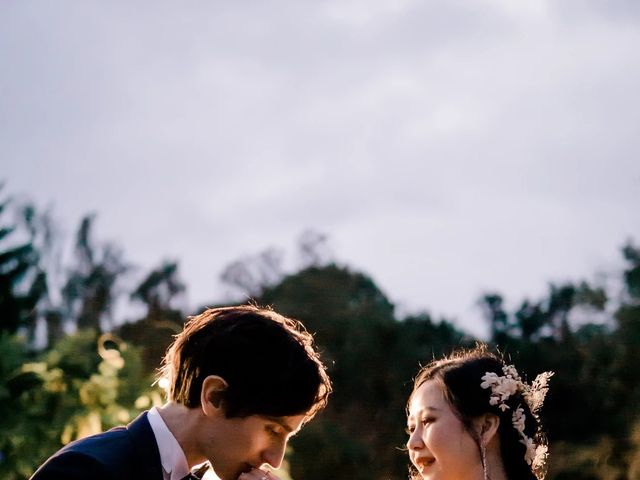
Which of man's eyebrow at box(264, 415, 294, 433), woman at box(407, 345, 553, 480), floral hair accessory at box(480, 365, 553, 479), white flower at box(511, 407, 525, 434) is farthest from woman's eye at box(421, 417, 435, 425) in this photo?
man's eyebrow at box(264, 415, 294, 433)

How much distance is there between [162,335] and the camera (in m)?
14.6

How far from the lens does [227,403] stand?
2904 millimetres

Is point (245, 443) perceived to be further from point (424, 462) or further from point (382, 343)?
point (382, 343)

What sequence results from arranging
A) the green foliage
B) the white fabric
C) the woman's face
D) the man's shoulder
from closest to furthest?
the man's shoulder → the white fabric → the woman's face → the green foliage

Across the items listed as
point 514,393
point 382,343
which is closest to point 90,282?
point 382,343

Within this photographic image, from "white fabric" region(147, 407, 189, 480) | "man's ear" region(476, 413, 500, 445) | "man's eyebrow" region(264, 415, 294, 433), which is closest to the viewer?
"white fabric" region(147, 407, 189, 480)

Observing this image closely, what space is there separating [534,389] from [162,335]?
35.7 ft

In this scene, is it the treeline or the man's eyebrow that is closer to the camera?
the man's eyebrow

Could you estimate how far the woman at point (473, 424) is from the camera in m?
3.89

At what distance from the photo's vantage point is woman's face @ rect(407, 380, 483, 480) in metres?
3.87

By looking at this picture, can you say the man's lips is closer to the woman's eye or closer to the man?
the woman's eye

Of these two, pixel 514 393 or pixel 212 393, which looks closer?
pixel 212 393

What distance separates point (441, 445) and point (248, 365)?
1222 mm

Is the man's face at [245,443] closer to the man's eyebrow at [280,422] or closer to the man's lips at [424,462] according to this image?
Answer: the man's eyebrow at [280,422]
